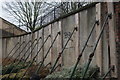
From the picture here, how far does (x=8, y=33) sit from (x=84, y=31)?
44.4ft

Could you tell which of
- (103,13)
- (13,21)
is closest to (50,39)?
(103,13)

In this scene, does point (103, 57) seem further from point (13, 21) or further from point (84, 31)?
point (13, 21)

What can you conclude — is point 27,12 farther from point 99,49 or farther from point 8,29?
point 99,49

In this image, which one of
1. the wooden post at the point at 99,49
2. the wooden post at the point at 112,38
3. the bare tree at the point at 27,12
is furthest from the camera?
the bare tree at the point at 27,12

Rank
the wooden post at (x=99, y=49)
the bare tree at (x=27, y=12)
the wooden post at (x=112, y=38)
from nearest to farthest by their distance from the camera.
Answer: the wooden post at (x=112, y=38)
the wooden post at (x=99, y=49)
the bare tree at (x=27, y=12)

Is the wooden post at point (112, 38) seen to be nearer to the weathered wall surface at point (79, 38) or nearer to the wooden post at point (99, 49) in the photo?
the weathered wall surface at point (79, 38)

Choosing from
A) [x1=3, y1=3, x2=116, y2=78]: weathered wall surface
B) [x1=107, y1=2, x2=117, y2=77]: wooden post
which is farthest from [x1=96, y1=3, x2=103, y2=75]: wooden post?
[x1=107, y1=2, x2=117, y2=77]: wooden post

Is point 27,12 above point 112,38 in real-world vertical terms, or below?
above

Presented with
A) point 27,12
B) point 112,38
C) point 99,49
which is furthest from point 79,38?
point 27,12

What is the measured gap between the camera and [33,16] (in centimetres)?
1877

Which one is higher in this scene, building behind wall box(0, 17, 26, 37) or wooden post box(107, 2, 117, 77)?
building behind wall box(0, 17, 26, 37)

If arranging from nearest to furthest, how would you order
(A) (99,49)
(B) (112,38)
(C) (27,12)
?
1. (B) (112,38)
2. (A) (99,49)
3. (C) (27,12)

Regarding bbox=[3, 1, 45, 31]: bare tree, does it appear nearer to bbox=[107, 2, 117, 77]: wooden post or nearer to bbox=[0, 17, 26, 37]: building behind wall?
bbox=[0, 17, 26, 37]: building behind wall

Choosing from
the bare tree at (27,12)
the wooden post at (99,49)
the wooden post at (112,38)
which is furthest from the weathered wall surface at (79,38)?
the bare tree at (27,12)
